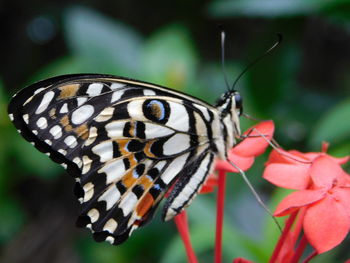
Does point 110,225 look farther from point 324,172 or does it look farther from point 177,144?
point 324,172

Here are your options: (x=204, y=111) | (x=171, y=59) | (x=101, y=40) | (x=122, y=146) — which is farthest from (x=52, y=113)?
(x=101, y=40)

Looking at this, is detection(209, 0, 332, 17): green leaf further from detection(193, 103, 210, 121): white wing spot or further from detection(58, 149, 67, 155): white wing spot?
detection(58, 149, 67, 155): white wing spot

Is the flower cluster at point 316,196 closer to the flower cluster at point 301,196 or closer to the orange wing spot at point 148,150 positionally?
the flower cluster at point 301,196

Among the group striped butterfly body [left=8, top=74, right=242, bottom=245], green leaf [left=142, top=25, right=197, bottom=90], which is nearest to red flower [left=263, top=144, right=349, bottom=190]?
striped butterfly body [left=8, top=74, right=242, bottom=245]

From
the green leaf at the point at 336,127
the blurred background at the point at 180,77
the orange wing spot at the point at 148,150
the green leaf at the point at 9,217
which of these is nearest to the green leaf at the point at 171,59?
the blurred background at the point at 180,77

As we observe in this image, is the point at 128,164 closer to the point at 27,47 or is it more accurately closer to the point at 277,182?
the point at 277,182

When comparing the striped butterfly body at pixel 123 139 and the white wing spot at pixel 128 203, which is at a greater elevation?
the striped butterfly body at pixel 123 139
